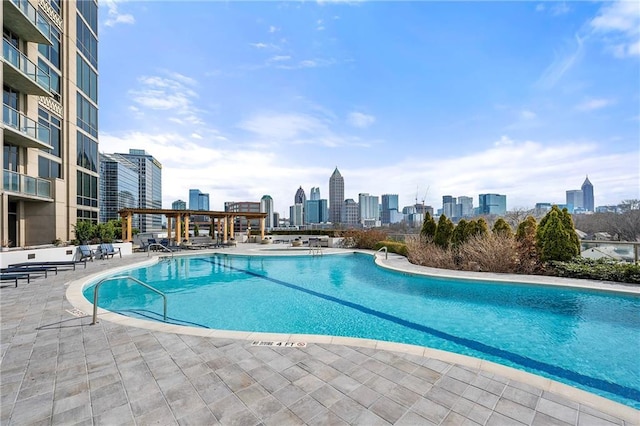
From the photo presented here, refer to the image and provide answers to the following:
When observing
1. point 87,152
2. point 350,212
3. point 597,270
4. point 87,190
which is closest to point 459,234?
point 597,270

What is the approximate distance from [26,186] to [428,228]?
2020 cm

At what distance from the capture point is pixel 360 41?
Result: 12.0 m

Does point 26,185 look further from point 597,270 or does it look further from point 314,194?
point 314,194

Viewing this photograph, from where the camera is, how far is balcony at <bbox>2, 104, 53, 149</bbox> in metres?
11.9

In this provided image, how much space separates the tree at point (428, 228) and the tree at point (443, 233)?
373mm

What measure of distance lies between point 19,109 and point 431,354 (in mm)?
20352

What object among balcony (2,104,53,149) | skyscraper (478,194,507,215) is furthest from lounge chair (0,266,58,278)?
skyscraper (478,194,507,215)

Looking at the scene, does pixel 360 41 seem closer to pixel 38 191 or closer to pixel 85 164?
pixel 38 191

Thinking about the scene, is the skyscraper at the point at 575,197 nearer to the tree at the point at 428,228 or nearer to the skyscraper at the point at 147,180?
the tree at the point at 428,228

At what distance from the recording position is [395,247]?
17641mm

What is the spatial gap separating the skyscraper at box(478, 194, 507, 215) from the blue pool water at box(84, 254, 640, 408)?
46598mm

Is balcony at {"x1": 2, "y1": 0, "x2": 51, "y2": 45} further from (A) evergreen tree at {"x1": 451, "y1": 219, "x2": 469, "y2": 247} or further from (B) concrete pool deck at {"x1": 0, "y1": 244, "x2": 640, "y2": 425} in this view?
(A) evergreen tree at {"x1": 451, "y1": 219, "x2": 469, "y2": 247}

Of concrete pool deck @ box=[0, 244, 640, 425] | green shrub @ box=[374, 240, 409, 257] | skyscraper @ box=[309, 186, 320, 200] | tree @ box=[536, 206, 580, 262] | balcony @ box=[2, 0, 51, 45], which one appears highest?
skyscraper @ box=[309, 186, 320, 200]

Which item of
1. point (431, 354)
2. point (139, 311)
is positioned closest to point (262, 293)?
point (139, 311)
